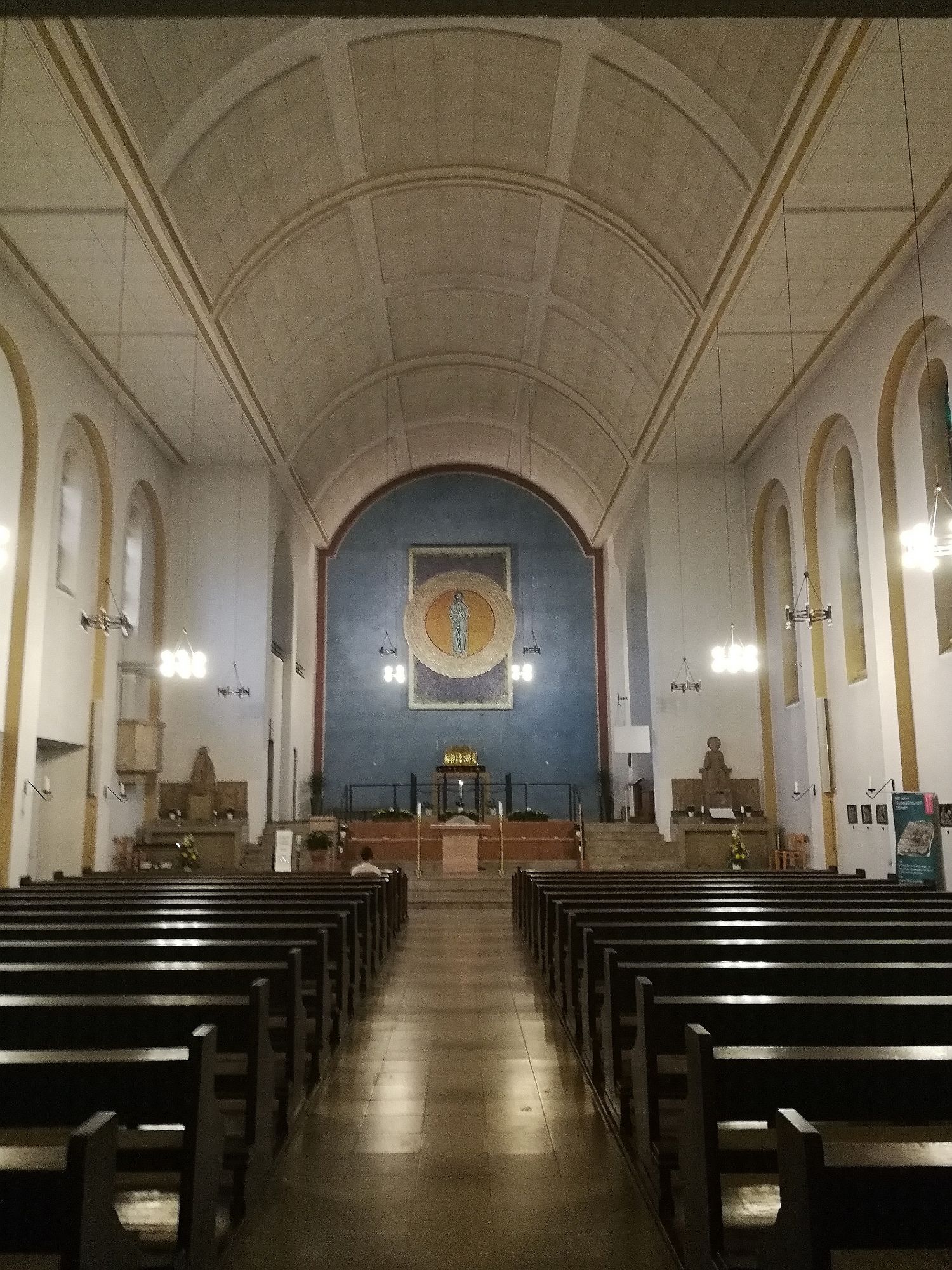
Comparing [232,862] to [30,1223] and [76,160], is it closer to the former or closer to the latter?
[76,160]

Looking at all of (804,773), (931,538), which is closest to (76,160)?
(931,538)

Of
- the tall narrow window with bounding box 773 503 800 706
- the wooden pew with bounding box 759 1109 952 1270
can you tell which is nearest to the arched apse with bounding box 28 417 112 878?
the tall narrow window with bounding box 773 503 800 706

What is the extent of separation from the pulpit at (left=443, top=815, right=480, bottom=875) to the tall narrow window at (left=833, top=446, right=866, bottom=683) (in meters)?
6.27

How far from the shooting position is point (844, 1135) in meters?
3.21

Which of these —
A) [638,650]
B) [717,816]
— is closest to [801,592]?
[717,816]

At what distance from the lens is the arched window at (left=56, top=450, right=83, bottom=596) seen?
526 inches

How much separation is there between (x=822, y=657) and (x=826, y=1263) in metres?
13.2

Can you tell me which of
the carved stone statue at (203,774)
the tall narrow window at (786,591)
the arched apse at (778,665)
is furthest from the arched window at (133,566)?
the tall narrow window at (786,591)

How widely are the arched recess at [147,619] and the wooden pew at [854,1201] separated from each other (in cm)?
1516

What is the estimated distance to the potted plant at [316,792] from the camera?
74.5 feet

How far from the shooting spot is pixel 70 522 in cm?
1368

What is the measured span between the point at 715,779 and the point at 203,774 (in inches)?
336

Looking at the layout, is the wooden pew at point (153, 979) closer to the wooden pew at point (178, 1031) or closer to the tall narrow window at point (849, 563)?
the wooden pew at point (178, 1031)

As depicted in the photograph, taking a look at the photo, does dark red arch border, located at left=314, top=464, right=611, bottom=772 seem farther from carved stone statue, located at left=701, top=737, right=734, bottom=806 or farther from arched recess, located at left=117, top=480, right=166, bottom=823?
arched recess, located at left=117, top=480, right=166, bottom=823
